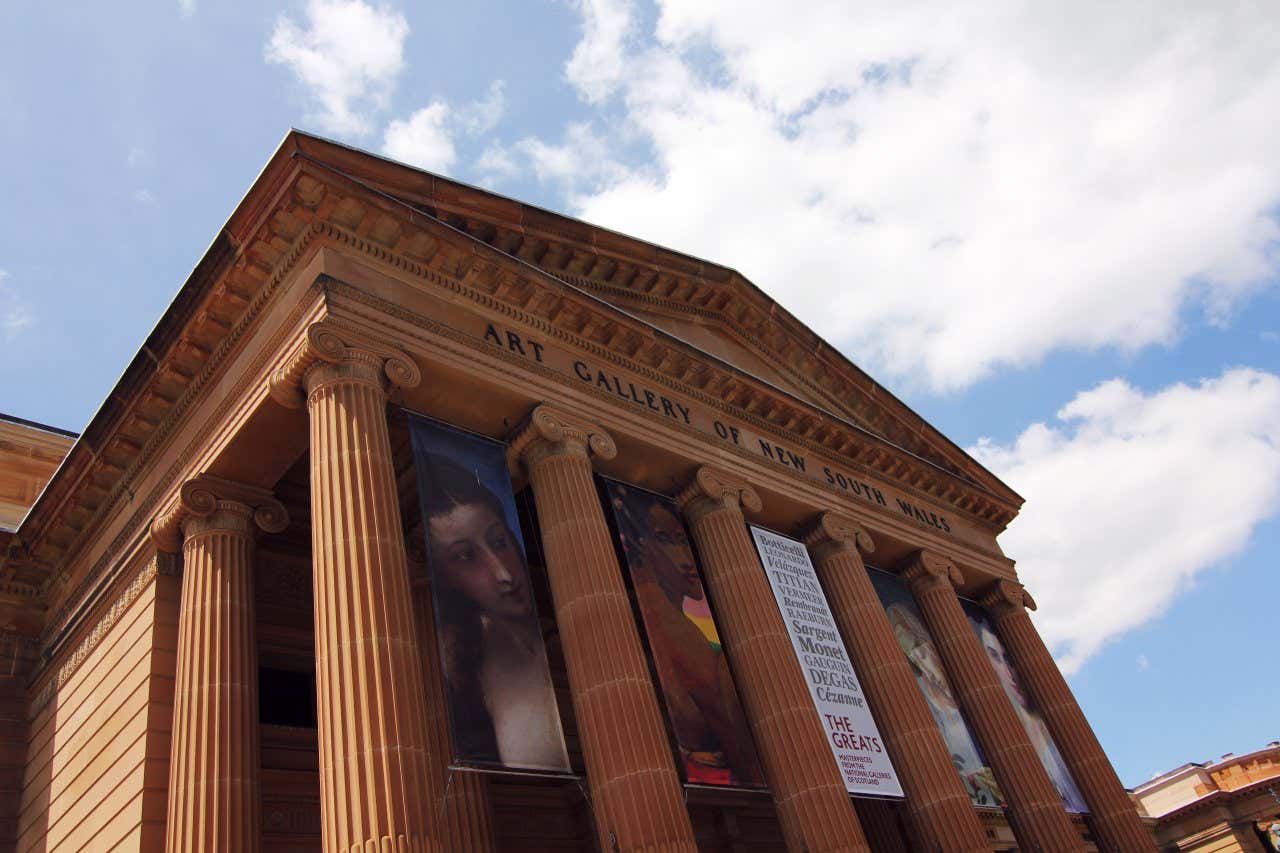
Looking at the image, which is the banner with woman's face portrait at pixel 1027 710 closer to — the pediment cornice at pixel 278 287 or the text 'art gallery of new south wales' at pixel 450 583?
the text 'art gallery of new south wales' at pixel 450 583

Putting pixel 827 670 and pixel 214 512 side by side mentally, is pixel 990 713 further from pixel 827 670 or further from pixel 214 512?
pixel 214 512

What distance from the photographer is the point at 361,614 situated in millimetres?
10594

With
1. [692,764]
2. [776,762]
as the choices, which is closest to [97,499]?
[692,764]

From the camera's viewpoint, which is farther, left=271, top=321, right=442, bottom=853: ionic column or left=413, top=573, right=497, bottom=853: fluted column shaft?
left=413, top=573, right=497, bottom=853: fluted column shaft

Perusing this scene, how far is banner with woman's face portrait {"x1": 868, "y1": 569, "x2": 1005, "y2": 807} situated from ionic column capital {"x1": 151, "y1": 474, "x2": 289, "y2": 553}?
12382 mm

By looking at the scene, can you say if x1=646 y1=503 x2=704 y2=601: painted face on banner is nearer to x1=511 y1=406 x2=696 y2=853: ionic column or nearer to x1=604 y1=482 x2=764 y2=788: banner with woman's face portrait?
x1=604 y1=482 x2=764 y2=788: banner with woman's face portrait

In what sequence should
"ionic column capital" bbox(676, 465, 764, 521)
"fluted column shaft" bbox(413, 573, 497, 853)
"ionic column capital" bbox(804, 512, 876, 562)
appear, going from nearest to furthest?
"fluted column shaft" bbox(413, 573, 497, 853) → "ionic column capital" bbox(676, 465, 764, 521) → "ionic column capital" bbox(804, 512, 876, 562)

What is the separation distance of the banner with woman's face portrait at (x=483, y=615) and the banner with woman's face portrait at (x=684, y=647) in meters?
2.18

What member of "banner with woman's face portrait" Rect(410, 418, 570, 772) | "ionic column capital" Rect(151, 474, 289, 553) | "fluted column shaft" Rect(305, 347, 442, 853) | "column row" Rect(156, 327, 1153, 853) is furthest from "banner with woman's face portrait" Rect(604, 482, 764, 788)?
"ionic column capital" Rect(151, 474, 289, 553)

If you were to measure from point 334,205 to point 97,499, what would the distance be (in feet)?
24.9

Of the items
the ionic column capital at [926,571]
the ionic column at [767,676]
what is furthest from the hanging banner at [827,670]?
the ionic column capital at [926,571]

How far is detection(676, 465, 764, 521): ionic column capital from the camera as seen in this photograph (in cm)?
1709

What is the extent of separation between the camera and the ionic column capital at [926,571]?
22203 millimetres

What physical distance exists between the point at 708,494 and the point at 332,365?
7.25 meters
